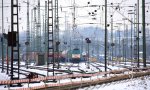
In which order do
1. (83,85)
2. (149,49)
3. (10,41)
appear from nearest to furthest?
(10,41)
(83,85)
(149,49)

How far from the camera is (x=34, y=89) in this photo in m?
21.1

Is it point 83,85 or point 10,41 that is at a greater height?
point 10,41

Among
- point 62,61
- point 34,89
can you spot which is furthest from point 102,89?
point 62,61

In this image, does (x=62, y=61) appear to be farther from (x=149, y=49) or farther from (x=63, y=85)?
(x=63, y=85)

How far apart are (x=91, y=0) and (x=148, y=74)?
10.2 metres

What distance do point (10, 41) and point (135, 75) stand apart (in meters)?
15.4

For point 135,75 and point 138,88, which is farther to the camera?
point 135,75

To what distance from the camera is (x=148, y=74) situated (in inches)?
1388

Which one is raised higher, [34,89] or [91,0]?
[91,0]

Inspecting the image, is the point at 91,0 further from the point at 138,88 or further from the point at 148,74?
the point at 138,88

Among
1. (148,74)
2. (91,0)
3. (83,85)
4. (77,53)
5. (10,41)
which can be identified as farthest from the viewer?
(77,53)

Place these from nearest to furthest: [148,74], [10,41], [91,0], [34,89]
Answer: [34,89]
[10,41]
[148,74]
[91,0]

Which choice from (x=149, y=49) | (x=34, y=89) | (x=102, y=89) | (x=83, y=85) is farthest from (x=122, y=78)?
(x=149, y=49)

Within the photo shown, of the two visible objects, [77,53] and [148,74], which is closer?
[148,74]
